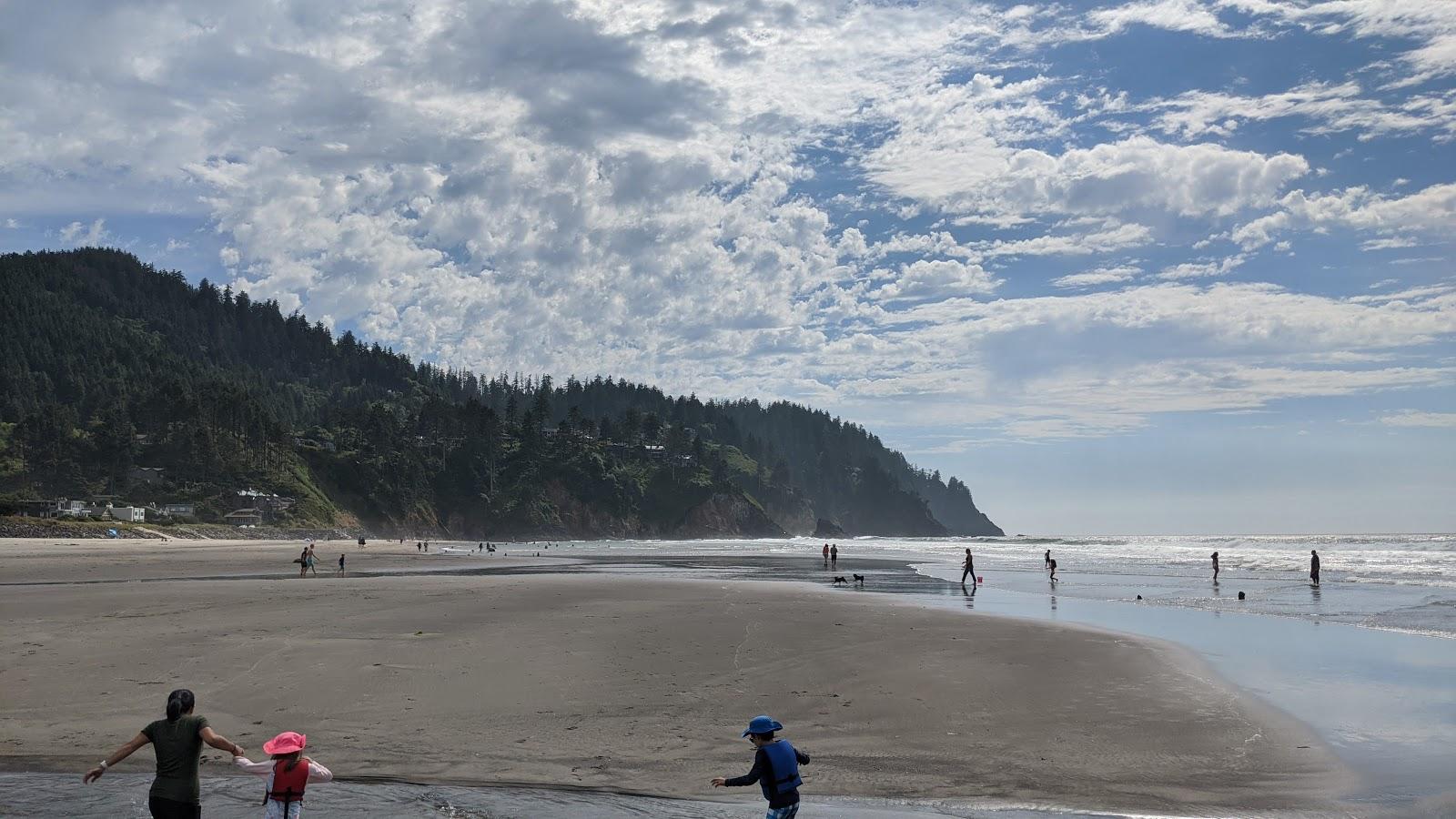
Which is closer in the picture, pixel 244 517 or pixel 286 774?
pixel 286 774

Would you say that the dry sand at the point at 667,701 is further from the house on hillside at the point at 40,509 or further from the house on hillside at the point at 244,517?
the house on hillside at the point at 244,517

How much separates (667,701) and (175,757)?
817 centimetres

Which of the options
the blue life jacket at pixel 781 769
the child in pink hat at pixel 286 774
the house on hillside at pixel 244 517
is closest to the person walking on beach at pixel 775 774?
the blue life jacket at pixel 781 769

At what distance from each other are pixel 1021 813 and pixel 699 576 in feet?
126

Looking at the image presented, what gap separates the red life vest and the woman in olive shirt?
0.38 metres

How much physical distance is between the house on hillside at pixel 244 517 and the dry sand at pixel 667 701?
107 meters

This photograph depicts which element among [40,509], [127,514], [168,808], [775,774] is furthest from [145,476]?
[775,774]

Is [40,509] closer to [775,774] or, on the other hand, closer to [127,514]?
[127,514]

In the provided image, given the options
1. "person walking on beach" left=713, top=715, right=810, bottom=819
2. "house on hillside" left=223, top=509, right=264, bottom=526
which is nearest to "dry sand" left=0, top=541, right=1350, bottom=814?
"person walking on beach" left=713, top=715, right=810, bottom=819

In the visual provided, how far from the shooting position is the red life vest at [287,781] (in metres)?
7.28

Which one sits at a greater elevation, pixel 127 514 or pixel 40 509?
pixel 40 509

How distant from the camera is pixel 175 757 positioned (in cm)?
736

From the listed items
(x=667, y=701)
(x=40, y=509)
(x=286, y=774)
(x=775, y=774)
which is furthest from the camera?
(x=40, y=509)

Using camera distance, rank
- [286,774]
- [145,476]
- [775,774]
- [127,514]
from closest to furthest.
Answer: [286,774]
[775,774]
[127,514]
[145,476]
